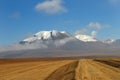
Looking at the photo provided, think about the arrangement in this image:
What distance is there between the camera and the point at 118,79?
1991 centimetres

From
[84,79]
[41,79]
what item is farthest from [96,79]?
[41,79]

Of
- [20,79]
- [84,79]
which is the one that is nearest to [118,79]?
[84,79]

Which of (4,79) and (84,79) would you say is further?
(4,79)

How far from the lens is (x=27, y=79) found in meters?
21.1

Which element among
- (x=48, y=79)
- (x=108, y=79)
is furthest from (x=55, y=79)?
(x=108, y=79)

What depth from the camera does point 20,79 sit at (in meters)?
21.2

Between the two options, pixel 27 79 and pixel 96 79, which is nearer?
pixel 96 79

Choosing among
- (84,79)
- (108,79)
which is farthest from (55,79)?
(108,79)

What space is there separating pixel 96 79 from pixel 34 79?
13.7 ft

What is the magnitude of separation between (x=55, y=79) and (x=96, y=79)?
272 centimetres

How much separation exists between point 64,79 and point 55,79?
0.63 m

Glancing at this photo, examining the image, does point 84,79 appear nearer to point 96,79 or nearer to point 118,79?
point 96,79

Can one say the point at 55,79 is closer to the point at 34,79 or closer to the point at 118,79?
the point at 34,79

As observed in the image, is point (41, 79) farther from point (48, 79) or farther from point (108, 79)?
point (108, 79)
